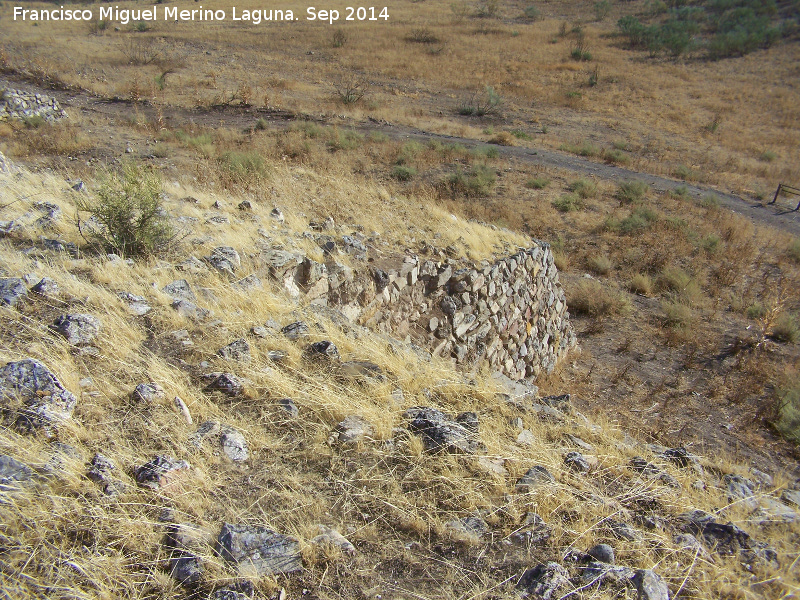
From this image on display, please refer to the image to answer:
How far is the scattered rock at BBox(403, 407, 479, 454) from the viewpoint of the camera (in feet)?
9.07

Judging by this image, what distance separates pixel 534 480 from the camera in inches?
105

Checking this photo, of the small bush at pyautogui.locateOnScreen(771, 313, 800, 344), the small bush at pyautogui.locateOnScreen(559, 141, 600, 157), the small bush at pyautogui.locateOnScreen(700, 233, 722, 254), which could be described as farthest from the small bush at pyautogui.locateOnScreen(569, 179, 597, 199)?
the small bush at pyautogui.locateOnScreen(771, 313, 800, 344)

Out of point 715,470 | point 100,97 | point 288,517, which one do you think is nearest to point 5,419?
point 288,517

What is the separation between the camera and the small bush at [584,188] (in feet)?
51.8

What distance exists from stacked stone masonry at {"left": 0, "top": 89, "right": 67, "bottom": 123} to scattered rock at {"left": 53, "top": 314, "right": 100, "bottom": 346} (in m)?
14.1

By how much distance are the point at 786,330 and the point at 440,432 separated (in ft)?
34.0

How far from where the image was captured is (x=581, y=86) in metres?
29.8

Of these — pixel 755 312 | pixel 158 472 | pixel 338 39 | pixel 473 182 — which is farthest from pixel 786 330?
pixel 338 39

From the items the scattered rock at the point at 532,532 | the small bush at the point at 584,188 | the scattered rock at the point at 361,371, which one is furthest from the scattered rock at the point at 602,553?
the small bush at the point at 584,188

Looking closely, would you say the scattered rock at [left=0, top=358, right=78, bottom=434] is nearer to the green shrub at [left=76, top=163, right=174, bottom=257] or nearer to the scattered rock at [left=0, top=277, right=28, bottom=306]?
the scattered rock at [left=0, top=277, right=28, bottom=306]

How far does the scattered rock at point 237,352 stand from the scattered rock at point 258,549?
53.8 inches

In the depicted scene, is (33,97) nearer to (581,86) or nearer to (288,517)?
(288,517)

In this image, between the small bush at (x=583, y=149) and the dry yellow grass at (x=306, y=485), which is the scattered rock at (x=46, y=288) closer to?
the dry yellow grass at (x=306, y=485)

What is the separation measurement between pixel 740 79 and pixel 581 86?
12754mm
